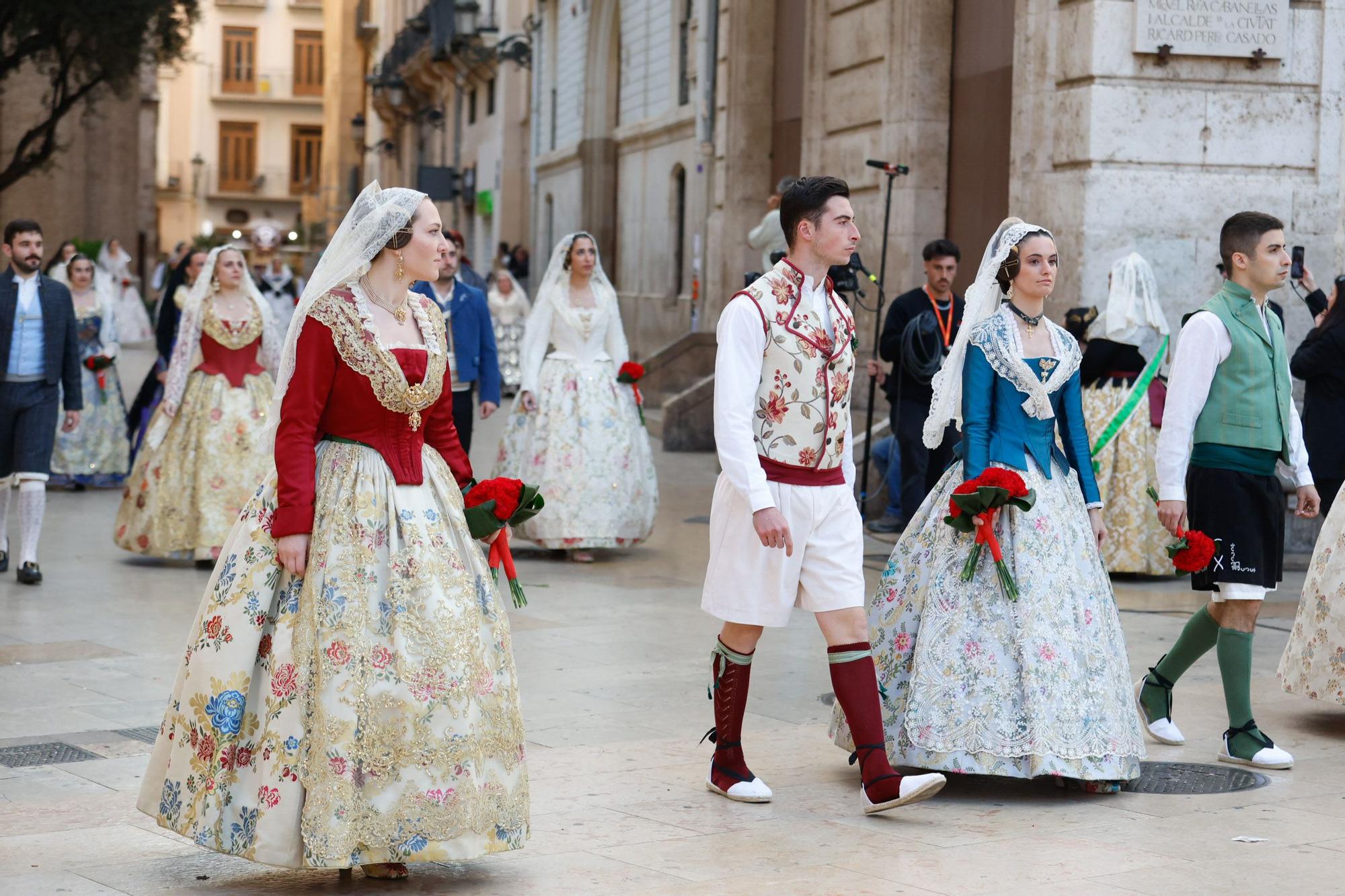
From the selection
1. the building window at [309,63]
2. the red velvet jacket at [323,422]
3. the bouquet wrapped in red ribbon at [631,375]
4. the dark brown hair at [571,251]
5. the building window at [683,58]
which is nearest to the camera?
the red velvet jacket at [323,422]

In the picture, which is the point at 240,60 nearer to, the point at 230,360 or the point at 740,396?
the point at 230,360

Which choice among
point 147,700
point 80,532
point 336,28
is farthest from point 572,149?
point 336,28

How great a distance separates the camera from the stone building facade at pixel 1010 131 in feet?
39.3

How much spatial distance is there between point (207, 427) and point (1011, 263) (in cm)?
628

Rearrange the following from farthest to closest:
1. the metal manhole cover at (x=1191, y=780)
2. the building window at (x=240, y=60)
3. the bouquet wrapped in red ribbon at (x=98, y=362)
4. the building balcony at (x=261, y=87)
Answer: the building window at (x=240, y=60)
the building balcony at (x=261, y=87)
the bouquet wrapped in red ribbon at (x=98, y=362)
the metal manhole cover at (x=1191, y=780)

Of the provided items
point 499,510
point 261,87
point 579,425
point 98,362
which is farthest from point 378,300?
point 261,87

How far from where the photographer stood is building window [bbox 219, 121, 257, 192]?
243 ft

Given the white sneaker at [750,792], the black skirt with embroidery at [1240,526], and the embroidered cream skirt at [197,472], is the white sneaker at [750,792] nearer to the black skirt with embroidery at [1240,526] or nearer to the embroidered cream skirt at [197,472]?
the black skirt with embroidery at [1240,526]

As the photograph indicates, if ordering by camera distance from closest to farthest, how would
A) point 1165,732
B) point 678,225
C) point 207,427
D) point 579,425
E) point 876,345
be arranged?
1. point 1165,732
2. point 207,427
3. point 579,425
4. point 876,345
5. point 678,225

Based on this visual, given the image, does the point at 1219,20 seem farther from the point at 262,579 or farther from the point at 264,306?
the point at 262,579

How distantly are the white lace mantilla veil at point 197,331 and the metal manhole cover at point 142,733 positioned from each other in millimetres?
4547

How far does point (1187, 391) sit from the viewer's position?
664 centimetres

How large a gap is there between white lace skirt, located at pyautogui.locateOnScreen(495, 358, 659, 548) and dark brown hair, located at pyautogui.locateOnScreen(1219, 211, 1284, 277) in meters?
5.54

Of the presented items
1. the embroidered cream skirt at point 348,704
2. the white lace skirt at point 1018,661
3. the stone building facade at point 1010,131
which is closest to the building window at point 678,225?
the stone building facade at point 1010,131
